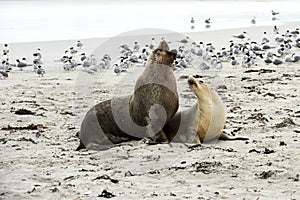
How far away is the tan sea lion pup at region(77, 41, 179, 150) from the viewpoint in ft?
20.3

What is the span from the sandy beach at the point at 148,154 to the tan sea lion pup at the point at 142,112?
0.19 meters

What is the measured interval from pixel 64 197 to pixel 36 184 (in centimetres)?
45

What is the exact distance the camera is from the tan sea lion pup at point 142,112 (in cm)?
620

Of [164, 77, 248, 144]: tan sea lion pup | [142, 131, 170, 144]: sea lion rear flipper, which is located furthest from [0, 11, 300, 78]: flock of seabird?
[142, 131, 170, 144]: sea lion rear flipper

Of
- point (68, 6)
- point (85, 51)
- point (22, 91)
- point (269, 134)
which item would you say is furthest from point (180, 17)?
point (269, 134)

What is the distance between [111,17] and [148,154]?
1716cm

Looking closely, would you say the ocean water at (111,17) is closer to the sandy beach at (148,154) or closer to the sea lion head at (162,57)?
the sandy beach at (148,154)

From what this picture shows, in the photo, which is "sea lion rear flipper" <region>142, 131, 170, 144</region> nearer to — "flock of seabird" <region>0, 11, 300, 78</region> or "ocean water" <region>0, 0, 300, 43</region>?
"flock of seabird" <region>0, 11, 300, 78</region>

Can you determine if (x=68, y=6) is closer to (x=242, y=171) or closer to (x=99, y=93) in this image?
(x=99, y=93)

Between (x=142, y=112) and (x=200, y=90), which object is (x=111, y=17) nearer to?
(x=200, y=90)

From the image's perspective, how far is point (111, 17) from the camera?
74.1 ft

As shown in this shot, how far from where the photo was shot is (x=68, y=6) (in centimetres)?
2784

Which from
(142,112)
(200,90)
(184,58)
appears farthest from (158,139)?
(184,58)

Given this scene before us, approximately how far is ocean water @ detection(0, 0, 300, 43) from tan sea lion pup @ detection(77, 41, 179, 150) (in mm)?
10300
